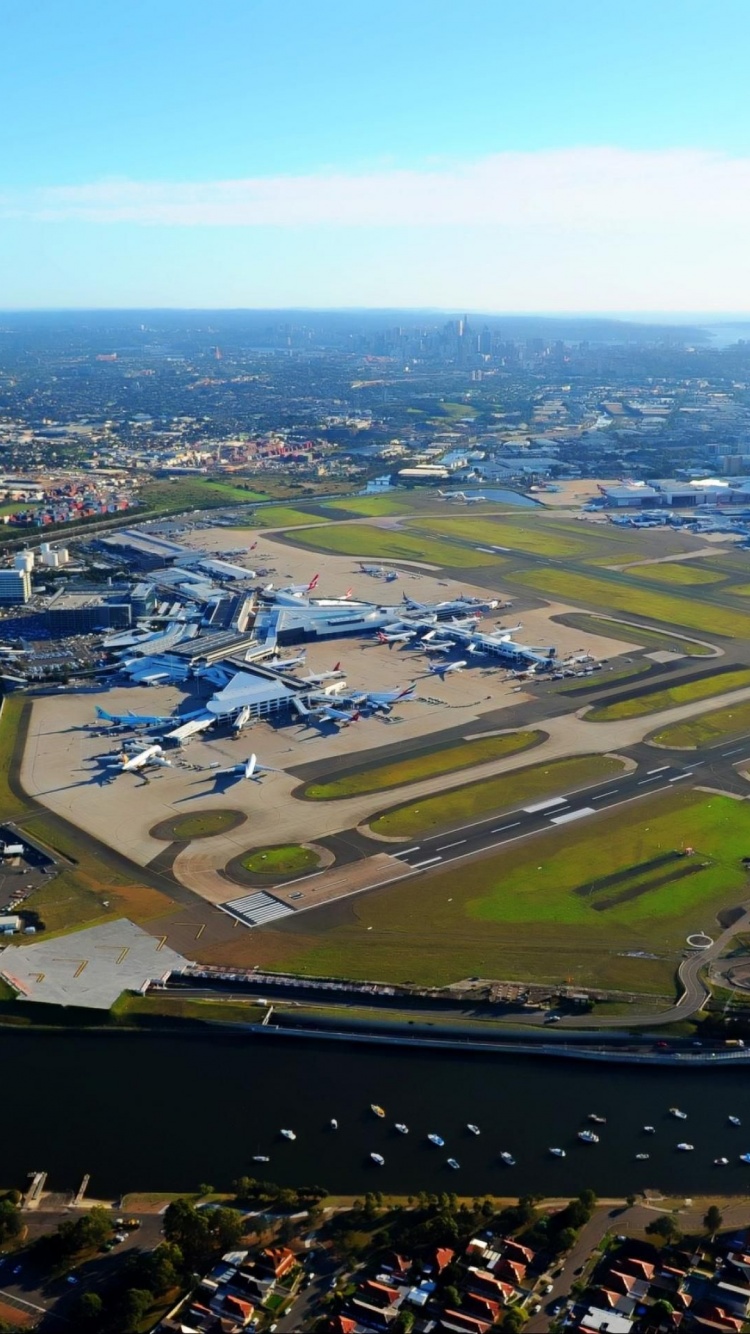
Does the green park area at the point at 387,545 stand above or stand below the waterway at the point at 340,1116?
above

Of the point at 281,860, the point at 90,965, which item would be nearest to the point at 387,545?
the point at 281,860

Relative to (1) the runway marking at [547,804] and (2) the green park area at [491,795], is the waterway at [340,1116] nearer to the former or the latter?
(2) the green park area at [491,795]

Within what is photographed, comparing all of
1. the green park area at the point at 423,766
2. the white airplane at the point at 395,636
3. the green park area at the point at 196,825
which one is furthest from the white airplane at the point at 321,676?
the green park area at the point at 196,825

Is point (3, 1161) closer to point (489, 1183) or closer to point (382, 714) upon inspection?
point (489, 1183)

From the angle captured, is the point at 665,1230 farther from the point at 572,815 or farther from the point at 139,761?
the point at 139,761

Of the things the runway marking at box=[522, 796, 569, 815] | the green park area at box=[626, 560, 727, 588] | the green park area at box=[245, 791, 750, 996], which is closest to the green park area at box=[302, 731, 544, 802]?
the runway marking at box=[522, 796, 569, 815]

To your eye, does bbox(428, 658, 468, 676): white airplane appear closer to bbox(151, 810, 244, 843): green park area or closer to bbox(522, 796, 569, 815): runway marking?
bbox(522, 796, 569, 815): runway marking

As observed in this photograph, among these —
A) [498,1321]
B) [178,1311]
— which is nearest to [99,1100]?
[178,1311]
